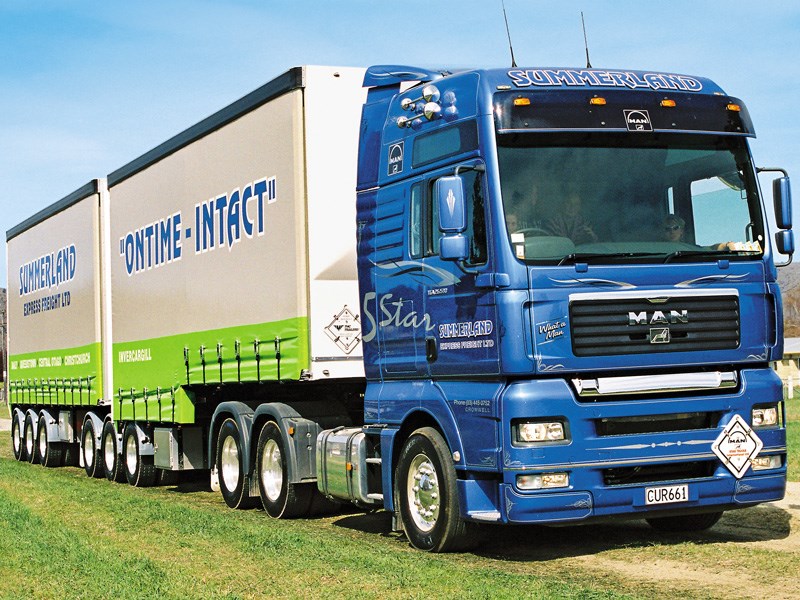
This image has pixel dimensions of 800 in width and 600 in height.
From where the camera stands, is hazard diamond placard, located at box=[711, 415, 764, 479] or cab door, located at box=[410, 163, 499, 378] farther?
hazard diamond placard, located at box=[711, 415, 764, 479]

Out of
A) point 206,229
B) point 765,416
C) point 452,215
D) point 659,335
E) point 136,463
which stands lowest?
point 136,463

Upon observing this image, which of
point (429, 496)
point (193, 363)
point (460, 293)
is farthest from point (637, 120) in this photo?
point (193, 363)

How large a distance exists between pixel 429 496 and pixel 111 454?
10892 millimetres

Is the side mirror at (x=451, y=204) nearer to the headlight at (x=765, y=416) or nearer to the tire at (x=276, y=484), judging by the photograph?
the headlight at (x=765, y=416)

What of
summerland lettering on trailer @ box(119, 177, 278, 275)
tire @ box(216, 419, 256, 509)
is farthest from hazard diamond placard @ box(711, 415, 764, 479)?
tire @ box(216, 419, 256, 509)

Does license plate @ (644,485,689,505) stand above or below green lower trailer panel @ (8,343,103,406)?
below

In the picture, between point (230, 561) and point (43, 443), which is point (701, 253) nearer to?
point (230, 561)

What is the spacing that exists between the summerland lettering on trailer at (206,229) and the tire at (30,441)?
764 centimetres

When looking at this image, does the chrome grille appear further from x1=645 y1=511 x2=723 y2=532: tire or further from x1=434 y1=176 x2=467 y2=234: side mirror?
x1=645 y1=511 x2=723 y2=532: tire

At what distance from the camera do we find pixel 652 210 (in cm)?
995

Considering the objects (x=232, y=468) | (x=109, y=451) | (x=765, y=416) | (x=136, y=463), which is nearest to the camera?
(x=765, y=416)

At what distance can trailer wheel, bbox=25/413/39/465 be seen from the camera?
25.1m

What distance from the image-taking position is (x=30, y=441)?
83.9 feet

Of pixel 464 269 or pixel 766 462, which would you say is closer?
pixel 464 269
